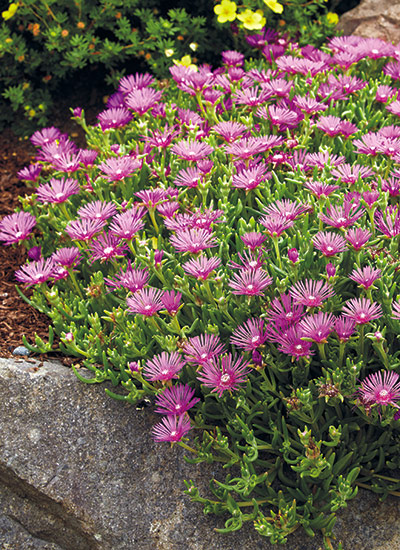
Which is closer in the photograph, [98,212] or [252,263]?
[252,263]

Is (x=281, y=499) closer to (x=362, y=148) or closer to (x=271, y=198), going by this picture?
(x=271, y=198)

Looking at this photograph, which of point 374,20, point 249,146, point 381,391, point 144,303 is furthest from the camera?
point 374,20

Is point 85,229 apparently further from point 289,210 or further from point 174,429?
point 174,429

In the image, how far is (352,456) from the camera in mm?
1940

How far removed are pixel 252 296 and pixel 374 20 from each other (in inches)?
105

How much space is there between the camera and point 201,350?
1812mm

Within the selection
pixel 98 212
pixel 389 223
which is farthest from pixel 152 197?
pixel 389 223

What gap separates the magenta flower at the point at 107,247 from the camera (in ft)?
6.98

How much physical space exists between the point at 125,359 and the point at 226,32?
8.37 feet

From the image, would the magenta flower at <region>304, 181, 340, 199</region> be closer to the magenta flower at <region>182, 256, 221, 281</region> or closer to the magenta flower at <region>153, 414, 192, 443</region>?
the magenta flower at <region>182, 256, 221, 281</region>

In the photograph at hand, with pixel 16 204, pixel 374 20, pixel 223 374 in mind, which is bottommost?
pixel 16 204

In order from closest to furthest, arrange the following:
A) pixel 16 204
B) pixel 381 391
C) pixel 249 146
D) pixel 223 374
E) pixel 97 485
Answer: pixel 381 391 < pixel 223 374 < pixel 97 485 < pixel 249 146 < pixel 16 204

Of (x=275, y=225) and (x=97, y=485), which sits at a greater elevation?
(x=275, y=225)

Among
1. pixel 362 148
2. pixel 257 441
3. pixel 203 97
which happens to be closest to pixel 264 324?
pixel 257 441
